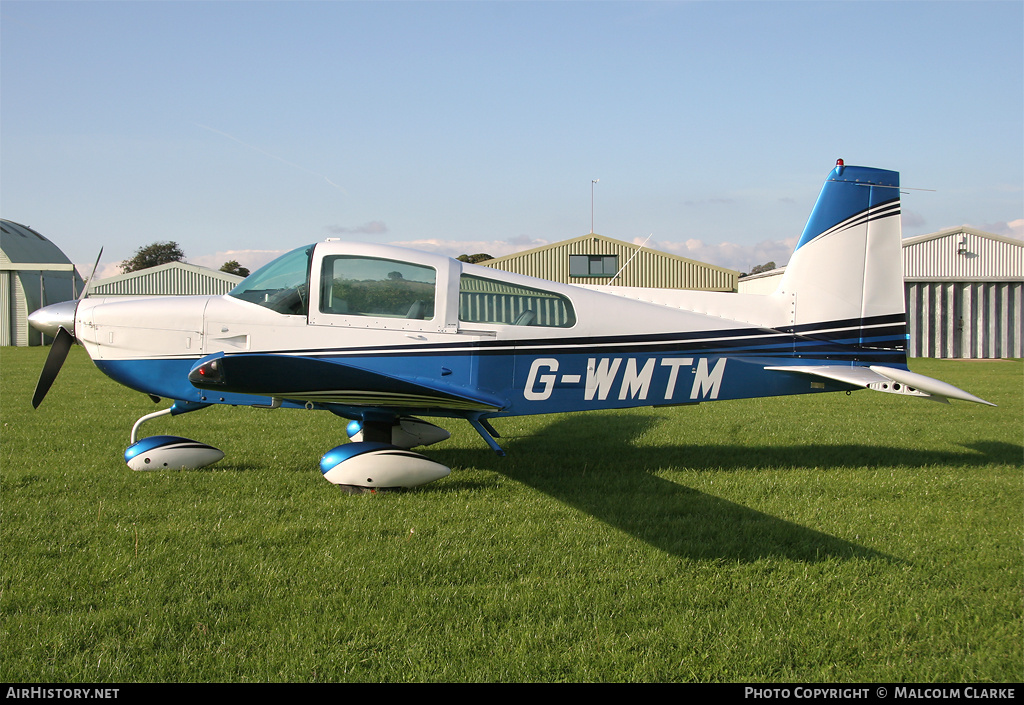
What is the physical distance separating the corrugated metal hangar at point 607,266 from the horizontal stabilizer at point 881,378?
2386 cm

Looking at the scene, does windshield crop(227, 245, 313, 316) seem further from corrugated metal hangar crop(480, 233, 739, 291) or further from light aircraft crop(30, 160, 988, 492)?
corrugated metal hangar crop(480, 233, 739, 291)

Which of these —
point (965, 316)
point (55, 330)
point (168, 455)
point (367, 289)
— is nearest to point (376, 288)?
point (367, 289)

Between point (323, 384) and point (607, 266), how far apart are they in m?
27.2

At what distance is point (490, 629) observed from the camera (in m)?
3.04

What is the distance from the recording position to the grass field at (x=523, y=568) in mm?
2799

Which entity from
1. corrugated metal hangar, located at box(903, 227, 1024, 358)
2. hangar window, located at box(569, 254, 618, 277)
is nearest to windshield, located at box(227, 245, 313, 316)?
corrugated metal hangar, located at box(903, 227, 1024, 358)

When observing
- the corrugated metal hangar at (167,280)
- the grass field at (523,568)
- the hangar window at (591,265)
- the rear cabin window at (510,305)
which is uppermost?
the hangar window at (591,265)

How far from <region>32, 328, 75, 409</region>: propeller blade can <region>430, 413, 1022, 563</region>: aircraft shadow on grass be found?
367 centimetres

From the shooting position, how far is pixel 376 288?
540cm

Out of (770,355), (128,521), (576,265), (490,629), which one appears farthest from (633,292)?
(576,265)

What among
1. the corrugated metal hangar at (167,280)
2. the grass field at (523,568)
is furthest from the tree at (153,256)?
the grass field at (523,568)

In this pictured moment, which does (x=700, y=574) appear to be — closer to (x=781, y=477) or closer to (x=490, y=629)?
(x=490, y=629)

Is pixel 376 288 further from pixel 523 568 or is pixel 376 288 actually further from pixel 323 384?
pixel 523 568

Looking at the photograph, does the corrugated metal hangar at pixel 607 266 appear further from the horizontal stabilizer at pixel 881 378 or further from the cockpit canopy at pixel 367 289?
the cockpit canopy at pixel 367 289
